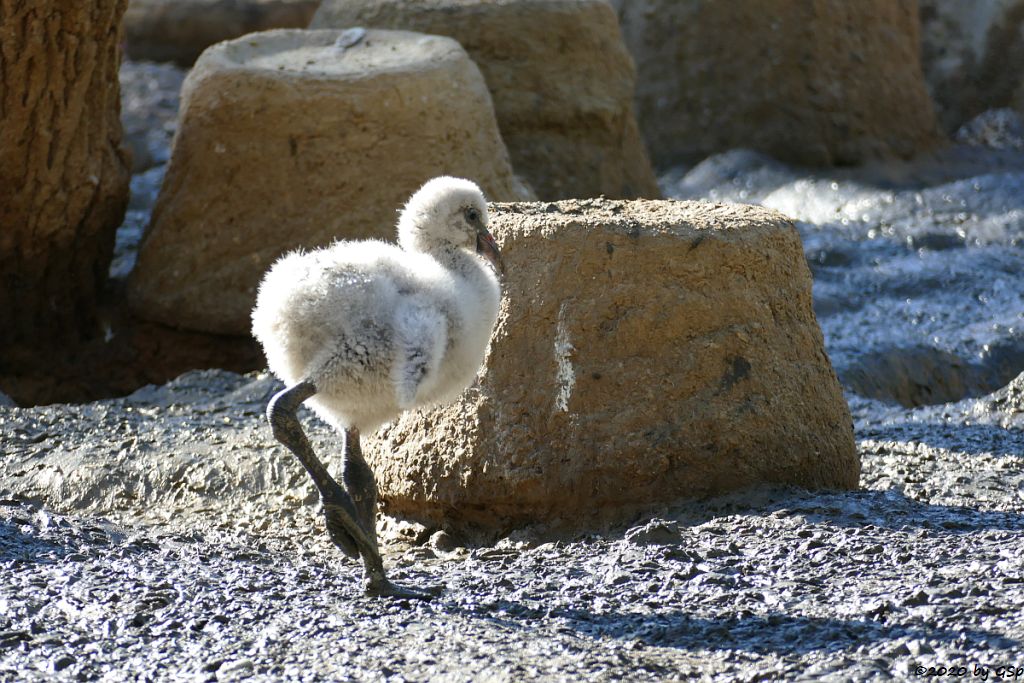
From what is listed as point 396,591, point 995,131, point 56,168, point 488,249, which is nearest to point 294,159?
point 56,168

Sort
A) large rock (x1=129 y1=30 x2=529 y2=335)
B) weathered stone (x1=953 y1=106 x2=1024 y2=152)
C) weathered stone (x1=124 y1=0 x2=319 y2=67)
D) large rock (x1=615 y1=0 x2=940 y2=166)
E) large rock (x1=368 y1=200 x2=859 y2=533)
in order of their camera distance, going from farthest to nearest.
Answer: weathered stone (x1=124 y1=0 x2=319 y2=67) < weathered stone (x1=953 y1=106 x2=1024 y2=152) < large rock (x1=615 y1=0 x2=940 y2=166) < large rock (x1=129 y1=30 x2=529 y2=335) < large rock (x1=368 y1=200 x2=859 y2=533)

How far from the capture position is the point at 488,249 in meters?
3.93

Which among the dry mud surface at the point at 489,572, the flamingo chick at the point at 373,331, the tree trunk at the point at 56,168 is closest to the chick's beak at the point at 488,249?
the flamingo chick at the point at 373,331

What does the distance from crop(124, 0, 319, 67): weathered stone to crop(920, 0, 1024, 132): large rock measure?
5263 millimetres

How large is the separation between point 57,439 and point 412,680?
268 centimetres

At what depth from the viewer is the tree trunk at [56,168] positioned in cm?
602

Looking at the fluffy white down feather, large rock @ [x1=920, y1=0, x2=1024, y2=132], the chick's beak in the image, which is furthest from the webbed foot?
large rock @ [x1=920, y1=0, x2=1024, y2=132]

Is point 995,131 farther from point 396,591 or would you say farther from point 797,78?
point 396,591

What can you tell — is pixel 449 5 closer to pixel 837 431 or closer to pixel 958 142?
pixel 837 431

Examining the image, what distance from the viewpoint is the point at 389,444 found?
4.51 meters

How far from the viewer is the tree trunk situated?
19.8ft

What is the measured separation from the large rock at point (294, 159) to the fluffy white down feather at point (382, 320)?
279 cm

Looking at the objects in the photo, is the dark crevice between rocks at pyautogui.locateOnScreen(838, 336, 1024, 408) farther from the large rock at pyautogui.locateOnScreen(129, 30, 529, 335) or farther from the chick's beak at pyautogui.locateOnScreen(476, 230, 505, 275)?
the chick's beak at pyautogui.locateOnScreen(476, 230, 505, 275)

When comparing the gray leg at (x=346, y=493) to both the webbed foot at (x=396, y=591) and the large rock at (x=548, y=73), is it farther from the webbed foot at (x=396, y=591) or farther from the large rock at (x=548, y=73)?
the large rock at (x=548, y=73)
